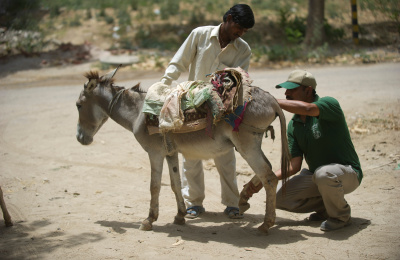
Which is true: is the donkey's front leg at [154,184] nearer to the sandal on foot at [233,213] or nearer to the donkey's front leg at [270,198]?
the sandal on foot at [233,213]

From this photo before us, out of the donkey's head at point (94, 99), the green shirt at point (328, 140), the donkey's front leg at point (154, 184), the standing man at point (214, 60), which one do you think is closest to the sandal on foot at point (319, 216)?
the green shirt at point (328, 140)

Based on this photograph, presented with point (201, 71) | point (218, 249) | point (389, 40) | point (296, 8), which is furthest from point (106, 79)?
point (296, 8)

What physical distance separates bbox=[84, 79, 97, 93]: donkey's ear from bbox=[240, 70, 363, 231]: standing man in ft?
6.70

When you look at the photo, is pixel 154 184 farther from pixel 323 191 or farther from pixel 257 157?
pixel 323 191

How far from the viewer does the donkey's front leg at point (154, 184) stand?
185 inches

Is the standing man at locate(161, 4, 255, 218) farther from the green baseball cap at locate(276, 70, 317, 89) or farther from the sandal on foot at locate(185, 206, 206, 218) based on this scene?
the green baseball cap at locate(276, 70, 317, 89)

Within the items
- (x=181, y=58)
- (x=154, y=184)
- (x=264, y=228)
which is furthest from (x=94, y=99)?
(x=264, y=228)

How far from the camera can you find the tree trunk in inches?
637

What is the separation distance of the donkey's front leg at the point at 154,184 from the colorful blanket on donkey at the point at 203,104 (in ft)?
1.13

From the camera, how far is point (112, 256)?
4047 millimetres

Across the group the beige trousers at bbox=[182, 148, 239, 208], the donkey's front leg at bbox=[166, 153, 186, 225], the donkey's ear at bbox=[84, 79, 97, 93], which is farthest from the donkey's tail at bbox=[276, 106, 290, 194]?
the donkey's ear at bbox=[84, 79, 97, 93]

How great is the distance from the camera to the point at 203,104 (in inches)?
172

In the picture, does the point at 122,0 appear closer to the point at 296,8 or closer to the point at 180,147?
the point at 296,8

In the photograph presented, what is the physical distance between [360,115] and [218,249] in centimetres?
515
